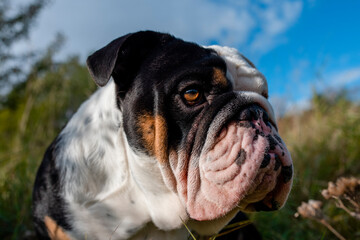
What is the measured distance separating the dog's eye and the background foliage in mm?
904

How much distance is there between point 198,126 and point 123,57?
65 cm

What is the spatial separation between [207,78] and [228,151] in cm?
42

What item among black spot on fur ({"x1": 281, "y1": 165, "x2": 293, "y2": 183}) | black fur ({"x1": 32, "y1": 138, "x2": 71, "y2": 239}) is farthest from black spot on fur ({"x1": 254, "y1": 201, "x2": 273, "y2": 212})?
black fur ({"x1": 32, "y1": 138, "x2": 71, "y2": 239})

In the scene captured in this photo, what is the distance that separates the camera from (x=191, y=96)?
1727mm

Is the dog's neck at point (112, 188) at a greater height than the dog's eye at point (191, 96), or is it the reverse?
the dog's eye at point (191, 96)

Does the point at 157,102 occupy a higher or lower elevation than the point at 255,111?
higher

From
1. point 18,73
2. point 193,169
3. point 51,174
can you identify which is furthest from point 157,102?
point 18,73

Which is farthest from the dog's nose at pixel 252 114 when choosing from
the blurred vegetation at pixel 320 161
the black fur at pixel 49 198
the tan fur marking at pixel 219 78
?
the black fur at pixel 49 198

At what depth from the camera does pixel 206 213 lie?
5.38 ft

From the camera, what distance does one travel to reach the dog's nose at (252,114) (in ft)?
5.19

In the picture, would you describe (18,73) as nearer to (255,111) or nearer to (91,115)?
(91,115)

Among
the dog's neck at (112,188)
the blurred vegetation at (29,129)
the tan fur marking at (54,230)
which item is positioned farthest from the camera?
the blurred vegetation at (29,129)

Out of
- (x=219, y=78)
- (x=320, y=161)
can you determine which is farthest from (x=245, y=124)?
(x=320, y=161)

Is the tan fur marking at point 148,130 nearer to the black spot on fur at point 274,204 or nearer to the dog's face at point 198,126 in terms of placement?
the dog's face at point 198,126
